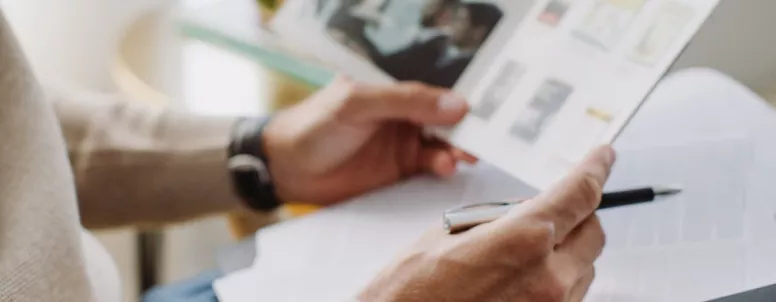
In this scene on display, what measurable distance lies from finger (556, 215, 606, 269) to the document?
1.3 inches

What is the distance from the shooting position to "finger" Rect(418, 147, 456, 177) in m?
0.66

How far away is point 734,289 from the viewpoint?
50cm

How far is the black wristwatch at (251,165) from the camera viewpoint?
2.36 ft

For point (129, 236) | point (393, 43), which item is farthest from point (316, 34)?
point (129, 236)

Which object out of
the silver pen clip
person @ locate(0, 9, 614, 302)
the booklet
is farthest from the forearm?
the silver pen clip

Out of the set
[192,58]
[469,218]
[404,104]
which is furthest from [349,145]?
[192,58]

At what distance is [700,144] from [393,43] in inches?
8.2

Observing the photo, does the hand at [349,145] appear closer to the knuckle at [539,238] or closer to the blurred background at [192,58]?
the blurred background at [192,58]

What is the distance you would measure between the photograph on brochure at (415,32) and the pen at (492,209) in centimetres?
15

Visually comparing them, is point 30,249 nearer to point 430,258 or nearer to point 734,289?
point 430,258

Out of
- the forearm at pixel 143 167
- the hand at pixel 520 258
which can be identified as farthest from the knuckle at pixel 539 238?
the forearm at pixel 143 167

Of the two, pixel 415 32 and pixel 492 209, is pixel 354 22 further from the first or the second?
pixel 492 209

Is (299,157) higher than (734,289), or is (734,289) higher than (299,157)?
(734,289)

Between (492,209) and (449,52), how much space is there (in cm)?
17
